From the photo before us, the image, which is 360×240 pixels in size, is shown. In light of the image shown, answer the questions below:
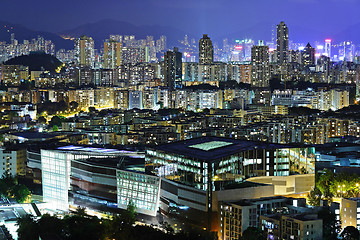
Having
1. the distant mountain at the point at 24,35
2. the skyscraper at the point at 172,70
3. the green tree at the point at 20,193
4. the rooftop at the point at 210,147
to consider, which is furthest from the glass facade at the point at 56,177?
the distant mountain at the point at 24,35

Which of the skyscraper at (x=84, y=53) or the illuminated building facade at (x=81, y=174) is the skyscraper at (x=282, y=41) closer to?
the skyscraper at (x=84, y=53)

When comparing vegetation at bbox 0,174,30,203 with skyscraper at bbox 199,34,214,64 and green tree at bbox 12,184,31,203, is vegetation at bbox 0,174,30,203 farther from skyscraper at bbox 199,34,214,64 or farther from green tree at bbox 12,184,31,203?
skyscraper at bbox 199,34,214,64

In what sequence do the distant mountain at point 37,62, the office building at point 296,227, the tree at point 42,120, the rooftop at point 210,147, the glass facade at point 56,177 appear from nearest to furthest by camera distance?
the office building at point 296,227 < the rooftop at point 210,147 < the glass facade at point 56,177 < the tree at point 42,120 < the distant mountain at point 37,62

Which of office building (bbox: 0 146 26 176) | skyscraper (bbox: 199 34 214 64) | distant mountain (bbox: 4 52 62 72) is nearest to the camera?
office building (bbox: 0 146 26 176)

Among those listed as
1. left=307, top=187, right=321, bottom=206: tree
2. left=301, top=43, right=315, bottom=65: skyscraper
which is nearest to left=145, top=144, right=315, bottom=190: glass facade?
left=307, top=187, right=321, bottom=206: tree

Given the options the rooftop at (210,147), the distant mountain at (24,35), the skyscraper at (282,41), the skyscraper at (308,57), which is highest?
the distant mountain at (24,35)

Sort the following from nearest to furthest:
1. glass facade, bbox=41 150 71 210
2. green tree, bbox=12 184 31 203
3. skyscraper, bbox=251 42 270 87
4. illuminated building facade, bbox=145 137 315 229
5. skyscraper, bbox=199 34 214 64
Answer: illuminated building facade, bbox=145 137 315 229 < glass facade, bbox=41 150 71 210 < green tree, bbox=12 184 31 203 < skyscraper, bbox=251 42 270 87 < skyscraper, bbox=199 34 214 64
